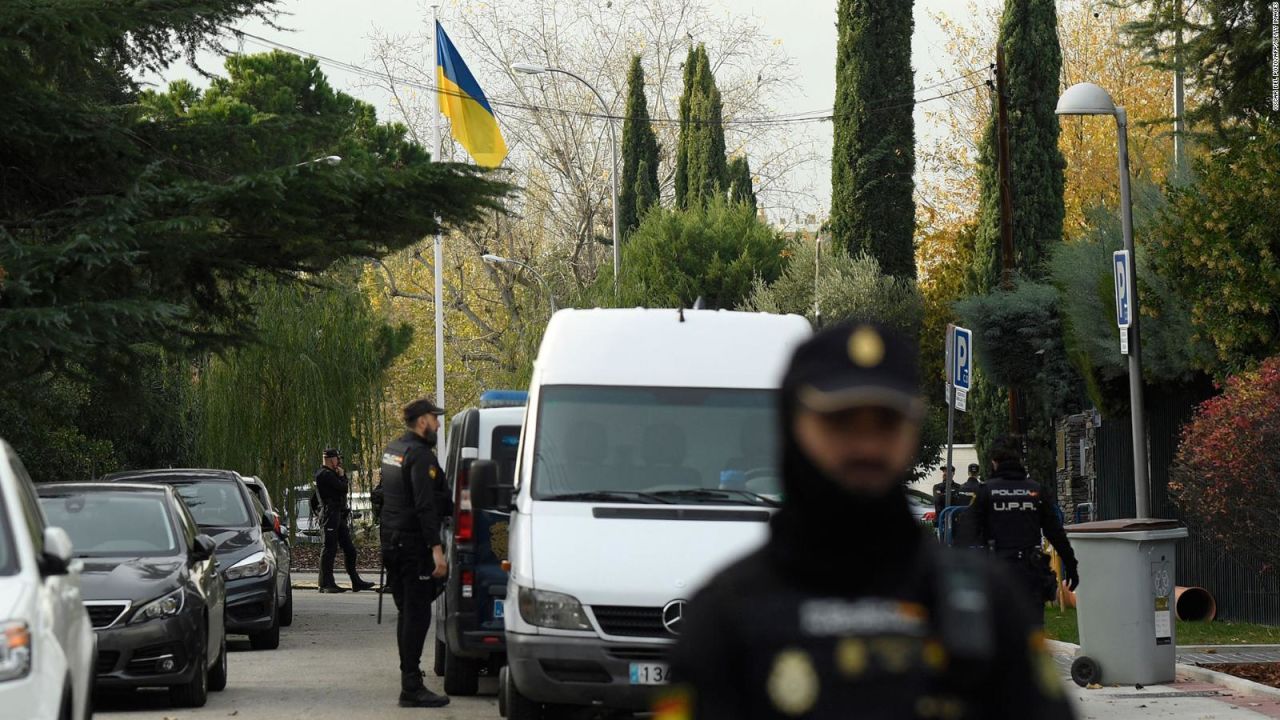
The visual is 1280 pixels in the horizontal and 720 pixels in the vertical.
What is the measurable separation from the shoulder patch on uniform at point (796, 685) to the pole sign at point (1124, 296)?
15016mm

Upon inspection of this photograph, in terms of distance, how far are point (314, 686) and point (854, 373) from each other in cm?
1238

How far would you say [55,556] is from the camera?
8367 millimetres

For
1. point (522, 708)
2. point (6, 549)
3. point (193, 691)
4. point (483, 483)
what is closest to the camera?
point (6, 549)

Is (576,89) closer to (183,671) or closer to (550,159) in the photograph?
(550,159)

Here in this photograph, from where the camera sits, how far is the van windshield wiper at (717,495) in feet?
34.9

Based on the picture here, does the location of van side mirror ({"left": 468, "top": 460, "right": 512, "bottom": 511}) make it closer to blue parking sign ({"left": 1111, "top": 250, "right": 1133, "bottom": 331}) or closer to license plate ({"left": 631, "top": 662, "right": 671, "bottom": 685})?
license plate ({"left": 631, "top": 662, "right": 671, "bottom": 685})

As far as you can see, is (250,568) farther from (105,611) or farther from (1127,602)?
(1127,602)

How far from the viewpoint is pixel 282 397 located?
114 ft

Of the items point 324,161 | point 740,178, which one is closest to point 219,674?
point 324,161

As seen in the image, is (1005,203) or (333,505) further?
(1005,203)

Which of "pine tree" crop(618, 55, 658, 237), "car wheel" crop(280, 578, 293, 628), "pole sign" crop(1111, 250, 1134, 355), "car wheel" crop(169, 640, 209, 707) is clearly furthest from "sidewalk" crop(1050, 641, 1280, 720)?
"pine tree" crop(618, 55, 658, 237)

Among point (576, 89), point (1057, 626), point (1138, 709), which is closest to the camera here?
point (1138, 709)

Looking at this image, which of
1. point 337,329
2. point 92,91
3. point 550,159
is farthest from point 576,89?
point 92,91

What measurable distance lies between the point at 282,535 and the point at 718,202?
34445 mm
